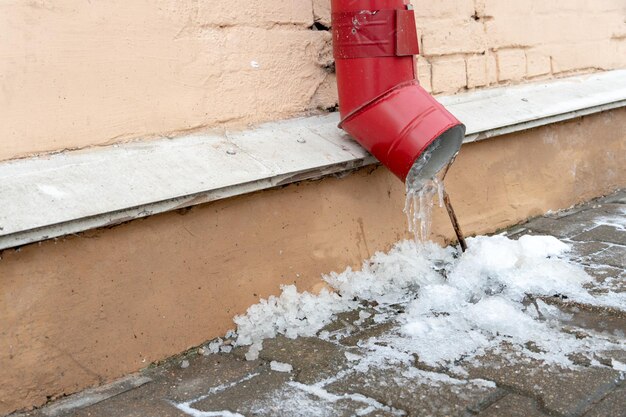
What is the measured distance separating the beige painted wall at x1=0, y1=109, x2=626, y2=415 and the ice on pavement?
0.31ft

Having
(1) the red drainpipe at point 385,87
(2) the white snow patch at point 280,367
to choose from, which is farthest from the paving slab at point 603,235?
(2) the white snow patch at point 280,367

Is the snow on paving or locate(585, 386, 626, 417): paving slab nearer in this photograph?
locate(585, 386, 626, 417): paving slab

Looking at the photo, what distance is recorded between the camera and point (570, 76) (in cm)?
457

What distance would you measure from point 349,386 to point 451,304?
30.6 inches

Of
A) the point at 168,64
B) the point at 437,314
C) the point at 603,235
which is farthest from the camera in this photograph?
the point at 603,235

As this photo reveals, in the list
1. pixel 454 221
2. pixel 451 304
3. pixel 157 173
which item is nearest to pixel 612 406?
pixel 451 304

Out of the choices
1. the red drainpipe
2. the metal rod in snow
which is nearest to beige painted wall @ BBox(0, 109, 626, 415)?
the metal rod in snow

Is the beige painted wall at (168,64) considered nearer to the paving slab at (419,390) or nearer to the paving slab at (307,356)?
the paving slab at (307,356)

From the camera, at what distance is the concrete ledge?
2.24 meters

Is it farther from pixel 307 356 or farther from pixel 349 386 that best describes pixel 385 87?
pixel 349 386

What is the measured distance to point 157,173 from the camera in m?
2.54

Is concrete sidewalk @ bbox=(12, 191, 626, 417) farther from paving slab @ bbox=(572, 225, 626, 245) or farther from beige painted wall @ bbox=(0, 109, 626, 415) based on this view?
paving slab @ bbox=(572, 225, 626, 245)

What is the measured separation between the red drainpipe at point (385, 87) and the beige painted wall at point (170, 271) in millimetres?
323

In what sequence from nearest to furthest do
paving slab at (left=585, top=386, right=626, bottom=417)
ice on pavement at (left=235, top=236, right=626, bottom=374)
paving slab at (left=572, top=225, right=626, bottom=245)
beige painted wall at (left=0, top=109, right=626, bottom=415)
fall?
paving slab at (left=585, top=386, right=626, bottom=417) → beige painted wall at (left=0, top=109, right=626, bottom=415) → ice on pavement at (left=235, top=236, right=626, bottom=374) → paving slab at (left=572, top=225, right=626, bottom=245)
